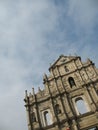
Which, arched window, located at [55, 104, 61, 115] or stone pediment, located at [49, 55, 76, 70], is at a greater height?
stone pediment, located at [49, 55, 76, 70]

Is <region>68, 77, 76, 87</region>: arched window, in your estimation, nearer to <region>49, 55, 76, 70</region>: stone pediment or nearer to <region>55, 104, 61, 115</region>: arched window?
<region>49, 55, 76, 70</region>: stone pediment

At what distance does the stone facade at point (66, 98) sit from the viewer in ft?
63.1

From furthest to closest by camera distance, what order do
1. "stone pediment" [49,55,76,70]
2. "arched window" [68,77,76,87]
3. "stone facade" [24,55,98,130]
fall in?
"stone pediment" [49,55,76,70]
"arched window" [68,77,76,87]
"stone facade" [24,55,98,130]

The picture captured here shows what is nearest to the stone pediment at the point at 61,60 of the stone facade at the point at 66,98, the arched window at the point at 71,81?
the stone facade at the point at 66,98

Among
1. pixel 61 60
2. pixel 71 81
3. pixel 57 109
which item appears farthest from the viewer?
pixel 61 60

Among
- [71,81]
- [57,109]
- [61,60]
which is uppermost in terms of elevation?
[61,60]

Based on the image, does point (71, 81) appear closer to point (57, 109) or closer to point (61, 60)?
point (61, 60)

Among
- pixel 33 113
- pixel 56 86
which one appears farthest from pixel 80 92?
pixel 33 113

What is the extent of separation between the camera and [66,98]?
21.4m

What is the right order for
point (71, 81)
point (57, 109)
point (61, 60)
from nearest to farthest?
point (57, 109)
point (71, 81)
point (61, 60)

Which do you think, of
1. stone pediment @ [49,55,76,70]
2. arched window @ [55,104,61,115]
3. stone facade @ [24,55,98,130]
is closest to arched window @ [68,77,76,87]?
stone facade @ [24,55,98,130]

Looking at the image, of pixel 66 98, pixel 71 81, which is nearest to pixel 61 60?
pixel 71 81

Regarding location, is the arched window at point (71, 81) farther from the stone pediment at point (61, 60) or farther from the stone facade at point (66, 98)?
the stone pediment at point (61, 60)

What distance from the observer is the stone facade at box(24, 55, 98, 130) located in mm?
19234
